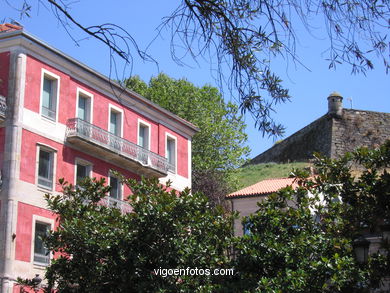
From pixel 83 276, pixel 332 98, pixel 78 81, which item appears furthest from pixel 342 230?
pixel 332 98

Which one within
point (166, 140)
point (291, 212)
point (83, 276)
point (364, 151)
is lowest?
point (83, 276)

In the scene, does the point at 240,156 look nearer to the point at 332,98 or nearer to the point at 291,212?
the point at 332,98

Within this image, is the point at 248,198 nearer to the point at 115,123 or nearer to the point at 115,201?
the point at 115,123

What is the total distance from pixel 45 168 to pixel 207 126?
1764 centimetres

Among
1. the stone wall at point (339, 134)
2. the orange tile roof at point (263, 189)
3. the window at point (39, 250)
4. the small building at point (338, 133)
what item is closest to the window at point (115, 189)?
the window at point (39, 250)

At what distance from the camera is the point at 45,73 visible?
23.9 m

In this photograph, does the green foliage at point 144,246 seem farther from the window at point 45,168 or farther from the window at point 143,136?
the window at point 143,136

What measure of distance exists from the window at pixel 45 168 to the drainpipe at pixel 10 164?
118 centimetres

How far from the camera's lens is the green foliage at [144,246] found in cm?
1265

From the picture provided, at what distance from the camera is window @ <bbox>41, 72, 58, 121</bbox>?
78.6ft

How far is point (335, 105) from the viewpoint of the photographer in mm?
53344

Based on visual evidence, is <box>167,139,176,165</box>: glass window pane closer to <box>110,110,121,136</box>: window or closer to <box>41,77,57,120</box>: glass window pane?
<box>110,110,121,136</box>: window

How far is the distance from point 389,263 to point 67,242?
6025 mm

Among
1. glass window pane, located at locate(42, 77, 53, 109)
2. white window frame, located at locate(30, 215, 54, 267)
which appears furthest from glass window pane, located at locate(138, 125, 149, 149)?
white window frame, located at locate(30, 215, 54, 267)
